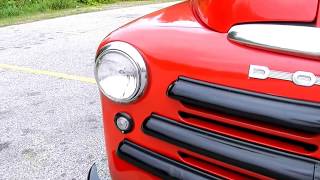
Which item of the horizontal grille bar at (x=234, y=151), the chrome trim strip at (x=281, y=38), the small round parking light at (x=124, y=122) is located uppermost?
the chrome trim strip at (x=281, y=38)

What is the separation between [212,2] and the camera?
5.48 feet

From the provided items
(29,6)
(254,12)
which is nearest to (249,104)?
(254,12)

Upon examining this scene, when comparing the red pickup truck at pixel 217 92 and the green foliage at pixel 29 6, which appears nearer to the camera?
the red pickup truck at pixel 217 92

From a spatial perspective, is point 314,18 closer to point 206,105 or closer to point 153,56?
point 206,105

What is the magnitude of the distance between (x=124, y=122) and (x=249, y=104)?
578 mm

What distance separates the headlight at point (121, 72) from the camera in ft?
5.00

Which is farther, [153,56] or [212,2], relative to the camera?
[212,2]

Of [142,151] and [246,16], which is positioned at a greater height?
[246,16]

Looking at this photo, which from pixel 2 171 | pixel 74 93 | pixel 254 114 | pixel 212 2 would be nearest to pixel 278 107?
pixel 254 114

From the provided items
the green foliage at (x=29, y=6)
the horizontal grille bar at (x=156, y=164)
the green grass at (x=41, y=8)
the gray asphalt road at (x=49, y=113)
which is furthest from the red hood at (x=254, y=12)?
the green foliage at (x=29, y=6)

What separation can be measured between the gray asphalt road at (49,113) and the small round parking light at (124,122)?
3.46 feet

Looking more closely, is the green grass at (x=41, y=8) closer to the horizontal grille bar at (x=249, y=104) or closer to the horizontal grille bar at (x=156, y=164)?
the horizontal grille bar at (x=156, y=164)

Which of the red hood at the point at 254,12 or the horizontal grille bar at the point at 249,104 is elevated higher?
the red hood at the point at 254,12

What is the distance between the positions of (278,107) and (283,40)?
21 cm
